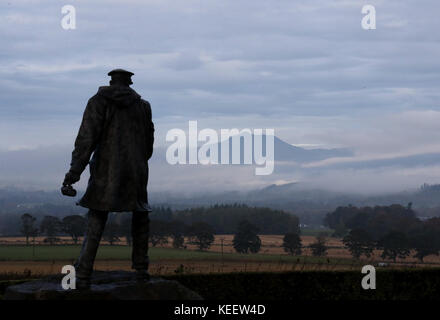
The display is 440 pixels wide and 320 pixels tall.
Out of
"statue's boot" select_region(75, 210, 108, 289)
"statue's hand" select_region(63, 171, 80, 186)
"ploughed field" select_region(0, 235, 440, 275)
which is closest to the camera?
"statue's boot" select_region(75, 210, 108, 289)

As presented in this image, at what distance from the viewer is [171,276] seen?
16906 mm

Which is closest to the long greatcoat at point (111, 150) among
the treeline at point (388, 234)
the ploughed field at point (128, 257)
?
the ploughed field at point (128, 257)

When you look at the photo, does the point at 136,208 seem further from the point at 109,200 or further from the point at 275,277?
the point at 275,277

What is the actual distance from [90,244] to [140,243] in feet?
3.69

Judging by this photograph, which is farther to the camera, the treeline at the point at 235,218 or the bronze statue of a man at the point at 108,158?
the treeline at the point at 235,218

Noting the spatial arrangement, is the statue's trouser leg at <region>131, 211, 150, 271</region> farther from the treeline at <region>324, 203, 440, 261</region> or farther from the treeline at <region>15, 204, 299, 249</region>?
the treeline at <region>324, 203, 440, 261</region>

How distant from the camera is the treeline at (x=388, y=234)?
74250 millimetres

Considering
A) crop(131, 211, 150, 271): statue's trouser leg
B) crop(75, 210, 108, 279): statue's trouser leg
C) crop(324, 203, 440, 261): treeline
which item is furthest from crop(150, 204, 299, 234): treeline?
crop(75, 210, 108, 279): statue's trouser leg

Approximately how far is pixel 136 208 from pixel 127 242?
2359 inches

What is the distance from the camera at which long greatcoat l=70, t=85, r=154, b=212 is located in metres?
12.4

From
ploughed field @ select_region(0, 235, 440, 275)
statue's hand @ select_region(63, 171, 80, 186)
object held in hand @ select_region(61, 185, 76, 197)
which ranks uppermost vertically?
statue's hand @ select_region(63, 171, 80, 186)

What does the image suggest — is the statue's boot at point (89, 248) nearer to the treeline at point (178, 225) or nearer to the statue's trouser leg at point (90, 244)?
the statue's trouser leg at point (90, 244)
